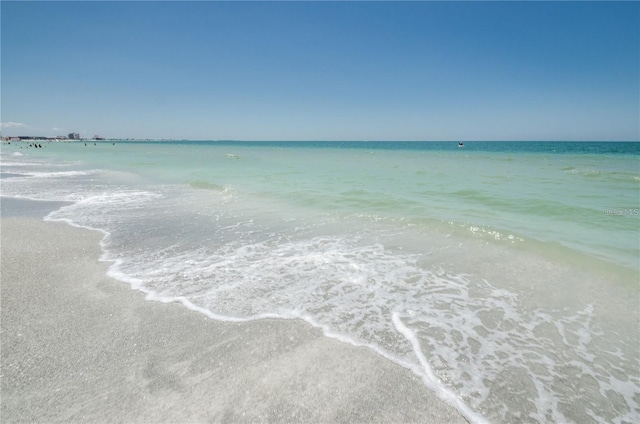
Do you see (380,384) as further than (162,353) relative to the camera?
No

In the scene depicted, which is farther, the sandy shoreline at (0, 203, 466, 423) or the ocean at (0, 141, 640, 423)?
the ocean at (0, 141, 640, 423)

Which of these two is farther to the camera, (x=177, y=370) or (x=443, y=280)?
(x=443, y=280)

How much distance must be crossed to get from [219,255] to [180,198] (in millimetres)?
7795

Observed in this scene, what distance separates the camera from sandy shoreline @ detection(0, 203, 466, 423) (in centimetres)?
271

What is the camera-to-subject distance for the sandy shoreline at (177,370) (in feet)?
8.89

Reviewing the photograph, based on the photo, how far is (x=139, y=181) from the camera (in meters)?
18.8

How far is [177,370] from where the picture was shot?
3.15m

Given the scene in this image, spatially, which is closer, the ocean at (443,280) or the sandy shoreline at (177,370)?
the sandy shoreline at (177,370)

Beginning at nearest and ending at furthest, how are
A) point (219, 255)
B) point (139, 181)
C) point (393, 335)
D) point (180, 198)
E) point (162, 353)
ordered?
1. point (162, 353)
2. point (393, 335)
3. point (219, 255)
4. point (180, 198)
5. point (139, 181)

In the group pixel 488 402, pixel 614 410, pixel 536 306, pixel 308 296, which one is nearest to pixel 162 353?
pixel 308 296

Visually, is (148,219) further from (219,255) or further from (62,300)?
(62,300)

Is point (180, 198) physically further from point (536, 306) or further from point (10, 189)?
point (536, 306)

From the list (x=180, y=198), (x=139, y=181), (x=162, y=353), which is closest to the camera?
(x=162, y=353)

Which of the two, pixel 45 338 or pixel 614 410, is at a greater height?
pixel 45 338
